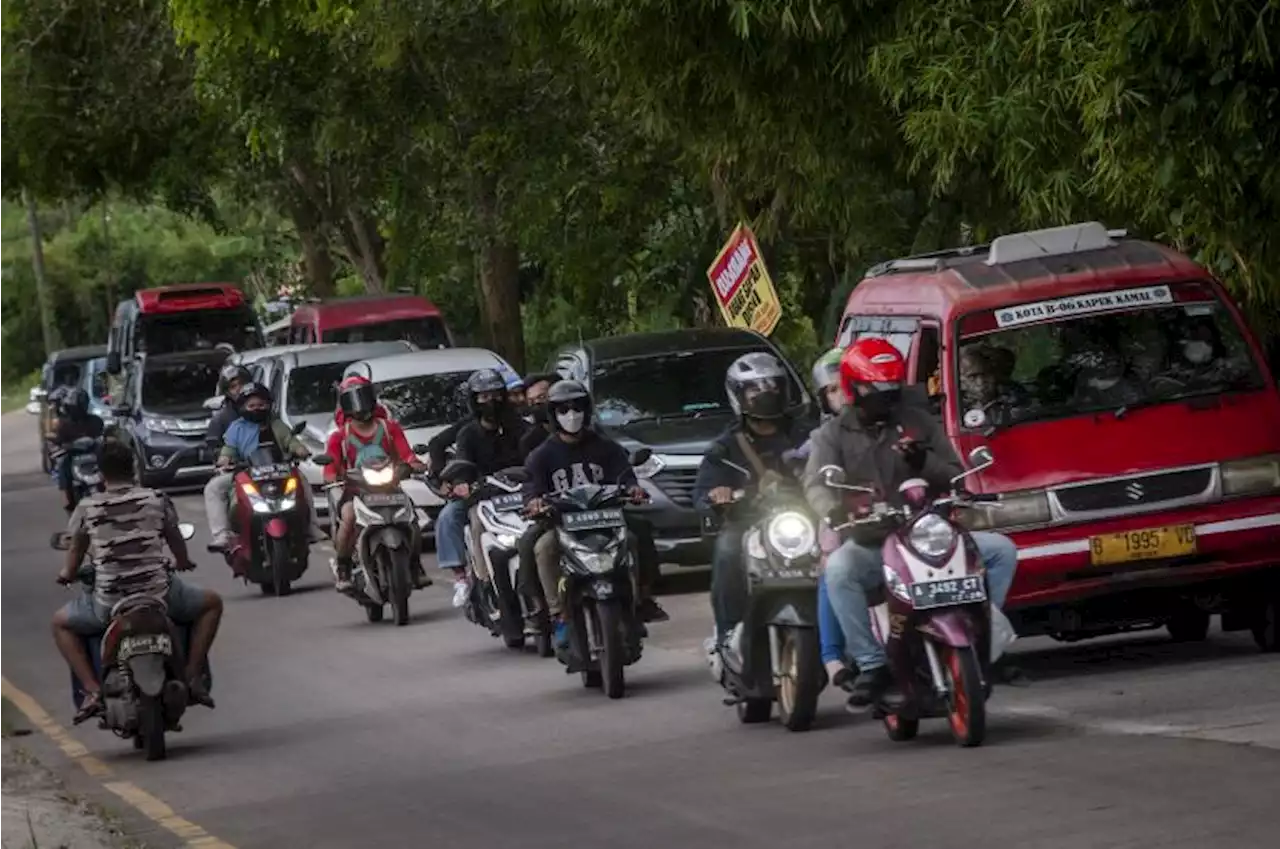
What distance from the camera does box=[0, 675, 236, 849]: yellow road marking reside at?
11703 mm

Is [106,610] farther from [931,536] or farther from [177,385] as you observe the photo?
[177,385]

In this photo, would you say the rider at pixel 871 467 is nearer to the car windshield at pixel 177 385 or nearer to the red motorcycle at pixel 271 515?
the red motorcycle at pixel 271 515

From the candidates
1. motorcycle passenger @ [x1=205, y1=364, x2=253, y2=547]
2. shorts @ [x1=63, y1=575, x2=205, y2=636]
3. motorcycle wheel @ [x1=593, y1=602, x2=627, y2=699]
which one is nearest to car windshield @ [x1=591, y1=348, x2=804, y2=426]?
motorcycle passenger @ [x1=205, y1=364, x2=253, y2=547]

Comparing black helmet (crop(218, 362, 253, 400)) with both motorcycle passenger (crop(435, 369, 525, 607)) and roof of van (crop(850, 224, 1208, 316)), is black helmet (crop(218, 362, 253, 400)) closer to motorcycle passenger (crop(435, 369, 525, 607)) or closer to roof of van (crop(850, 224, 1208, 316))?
motorcycle passenger (crop(435, 369, 525, 607))

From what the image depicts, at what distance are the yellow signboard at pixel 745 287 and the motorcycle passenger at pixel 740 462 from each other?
10.6m

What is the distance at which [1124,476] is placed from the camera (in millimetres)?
14125

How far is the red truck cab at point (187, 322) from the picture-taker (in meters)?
41.2

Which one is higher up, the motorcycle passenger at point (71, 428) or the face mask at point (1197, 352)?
the motorcycle passenger at point (71, 428)

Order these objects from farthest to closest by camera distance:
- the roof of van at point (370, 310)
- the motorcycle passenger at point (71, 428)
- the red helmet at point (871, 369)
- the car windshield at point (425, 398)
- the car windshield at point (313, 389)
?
the roof of van at point (370, 310) < the motorcycle passenger at point (71, 428) < the car windshield at point (313, 389) < the car windshield at point (425, 398) < the red helmet at point (871, 369)

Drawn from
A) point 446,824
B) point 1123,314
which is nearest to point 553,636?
point 1123,314

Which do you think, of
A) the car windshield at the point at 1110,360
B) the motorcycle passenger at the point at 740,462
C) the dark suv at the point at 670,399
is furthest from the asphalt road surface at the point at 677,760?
the dark suv at the point at 670,399

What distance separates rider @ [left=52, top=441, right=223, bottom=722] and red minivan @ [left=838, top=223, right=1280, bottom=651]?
398 cm

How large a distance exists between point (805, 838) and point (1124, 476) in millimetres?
4676

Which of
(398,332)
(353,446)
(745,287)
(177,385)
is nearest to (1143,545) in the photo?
(353,446)
